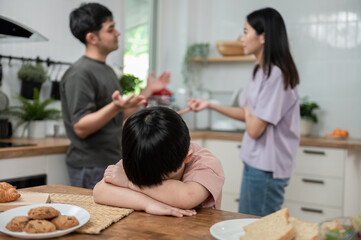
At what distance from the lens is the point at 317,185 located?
120 inches

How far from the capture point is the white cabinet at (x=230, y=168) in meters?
3.28

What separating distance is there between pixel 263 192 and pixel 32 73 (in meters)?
1.60

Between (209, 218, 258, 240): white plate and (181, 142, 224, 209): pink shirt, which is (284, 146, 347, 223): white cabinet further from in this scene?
(209, 218, 258, 240): white plate

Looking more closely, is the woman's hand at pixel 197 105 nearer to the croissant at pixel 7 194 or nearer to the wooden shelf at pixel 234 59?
the croissant at pixel 7 194

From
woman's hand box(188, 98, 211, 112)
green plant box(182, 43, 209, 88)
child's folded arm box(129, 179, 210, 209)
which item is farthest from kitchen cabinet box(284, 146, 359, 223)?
child's folded arm box(129, 179, 210, 209)

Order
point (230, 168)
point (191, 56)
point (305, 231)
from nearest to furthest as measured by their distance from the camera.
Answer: point (305, 231) → point (230, 168) → point (191, 56)

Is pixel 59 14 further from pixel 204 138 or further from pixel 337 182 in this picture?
pixel 337 182

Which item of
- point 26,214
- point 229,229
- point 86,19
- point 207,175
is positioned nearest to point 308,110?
point 86,19

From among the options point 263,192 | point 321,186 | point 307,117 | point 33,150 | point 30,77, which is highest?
point 30,77

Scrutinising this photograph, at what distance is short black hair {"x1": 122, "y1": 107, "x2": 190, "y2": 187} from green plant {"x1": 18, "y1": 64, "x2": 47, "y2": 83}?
69.9 inches

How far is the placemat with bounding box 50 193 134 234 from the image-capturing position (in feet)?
2.92

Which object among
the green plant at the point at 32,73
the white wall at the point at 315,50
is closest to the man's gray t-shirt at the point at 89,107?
the green plant at the point at 32,73

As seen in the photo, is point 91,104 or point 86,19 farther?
point 86,19

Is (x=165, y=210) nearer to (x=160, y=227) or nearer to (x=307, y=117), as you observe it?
(x=160, y=227)
